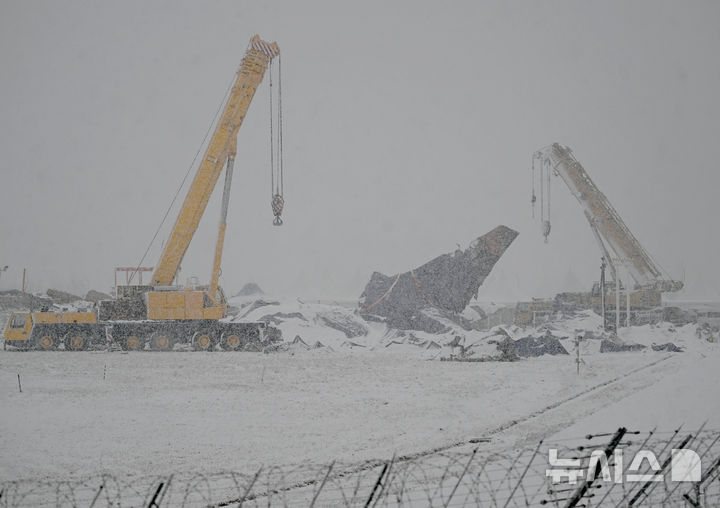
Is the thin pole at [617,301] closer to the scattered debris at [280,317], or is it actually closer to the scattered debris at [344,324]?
the scattered debris at [344,324]

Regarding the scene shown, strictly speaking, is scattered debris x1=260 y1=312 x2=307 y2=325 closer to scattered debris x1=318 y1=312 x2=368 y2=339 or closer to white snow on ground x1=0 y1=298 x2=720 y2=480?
scattered debris x1=318 y1=312 x2=368 y2=339

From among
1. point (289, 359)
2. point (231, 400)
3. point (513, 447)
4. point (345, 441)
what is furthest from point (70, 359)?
point (513, 447)

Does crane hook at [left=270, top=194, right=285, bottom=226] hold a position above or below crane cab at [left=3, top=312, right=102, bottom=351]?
above

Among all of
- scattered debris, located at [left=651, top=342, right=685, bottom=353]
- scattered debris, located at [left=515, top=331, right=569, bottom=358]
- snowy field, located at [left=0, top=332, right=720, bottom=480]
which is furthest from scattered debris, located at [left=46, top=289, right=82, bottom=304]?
scattered debris, located at [left=651, top=342, right=685, bottom=353]

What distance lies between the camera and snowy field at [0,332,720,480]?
7.35 metres

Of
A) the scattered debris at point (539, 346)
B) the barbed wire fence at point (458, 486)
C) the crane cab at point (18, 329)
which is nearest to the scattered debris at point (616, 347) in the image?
the scattered debris at point (539, 346)

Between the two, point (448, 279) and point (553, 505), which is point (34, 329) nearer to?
point (448, 279)

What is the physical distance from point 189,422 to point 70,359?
9942mm

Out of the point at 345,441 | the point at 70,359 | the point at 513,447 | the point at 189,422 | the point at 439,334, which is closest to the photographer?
the point at 513,447

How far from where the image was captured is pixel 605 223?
24.0 meters

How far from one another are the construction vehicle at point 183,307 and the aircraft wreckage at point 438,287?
6.34 m

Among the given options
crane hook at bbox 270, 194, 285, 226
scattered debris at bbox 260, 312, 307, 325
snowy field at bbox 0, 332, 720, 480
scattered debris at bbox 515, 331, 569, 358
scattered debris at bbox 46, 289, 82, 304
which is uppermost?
crane hook at bbox 270, 194, 285, 226

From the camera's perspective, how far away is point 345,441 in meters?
8.00

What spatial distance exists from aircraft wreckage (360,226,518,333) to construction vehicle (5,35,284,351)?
6343mm
